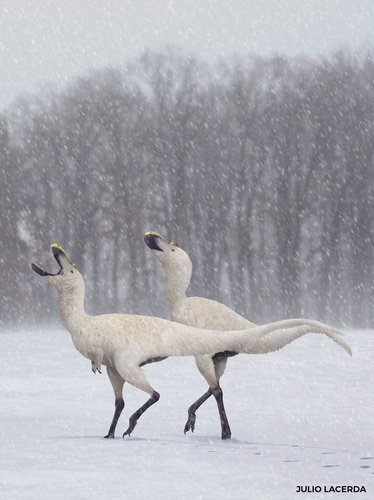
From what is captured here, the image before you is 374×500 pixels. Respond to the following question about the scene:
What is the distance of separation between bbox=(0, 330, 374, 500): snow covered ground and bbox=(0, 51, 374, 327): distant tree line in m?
19.0

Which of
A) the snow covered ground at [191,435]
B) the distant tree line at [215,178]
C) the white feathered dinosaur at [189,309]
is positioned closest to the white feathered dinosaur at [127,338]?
the white feathered dinosaur at [189,309]

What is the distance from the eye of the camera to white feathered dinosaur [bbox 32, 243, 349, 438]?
910cm

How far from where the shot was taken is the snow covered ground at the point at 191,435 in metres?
7.44

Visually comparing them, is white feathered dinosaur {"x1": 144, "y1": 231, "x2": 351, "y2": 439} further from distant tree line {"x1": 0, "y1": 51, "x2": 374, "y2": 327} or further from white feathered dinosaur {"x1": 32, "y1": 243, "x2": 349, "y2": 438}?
distant tree line {"x1": 0, "y1": 51, "x2": 374, "y2": 327}

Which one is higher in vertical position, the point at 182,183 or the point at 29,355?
the point at 182,183

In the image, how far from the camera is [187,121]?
126 feet

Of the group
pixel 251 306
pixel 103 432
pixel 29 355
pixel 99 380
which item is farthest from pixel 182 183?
pixel 103 432

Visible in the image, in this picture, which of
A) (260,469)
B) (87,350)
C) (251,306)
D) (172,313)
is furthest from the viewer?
(251,306)

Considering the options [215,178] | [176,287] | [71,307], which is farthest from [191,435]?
[215,178]

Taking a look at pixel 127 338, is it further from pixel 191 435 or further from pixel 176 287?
pixel 191 435

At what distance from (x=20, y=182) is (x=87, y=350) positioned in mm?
30103

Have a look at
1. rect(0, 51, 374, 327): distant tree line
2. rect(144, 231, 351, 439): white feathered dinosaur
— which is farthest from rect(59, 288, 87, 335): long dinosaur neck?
rect(0, 51, 374, 327): distant tree line

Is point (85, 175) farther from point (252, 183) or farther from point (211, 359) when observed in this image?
point (211, 359)

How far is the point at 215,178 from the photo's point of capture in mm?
38656
